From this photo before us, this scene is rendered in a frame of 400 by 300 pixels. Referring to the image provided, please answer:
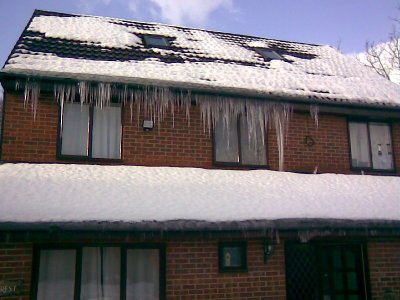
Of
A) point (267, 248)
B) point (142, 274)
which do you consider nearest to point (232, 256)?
point (267, 248)

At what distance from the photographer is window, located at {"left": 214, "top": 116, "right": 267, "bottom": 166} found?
779 centimetres

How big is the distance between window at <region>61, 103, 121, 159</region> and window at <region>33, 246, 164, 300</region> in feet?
5.87

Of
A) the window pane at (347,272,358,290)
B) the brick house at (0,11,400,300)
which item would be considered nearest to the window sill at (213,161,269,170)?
the brick house at (0,11,400,300)

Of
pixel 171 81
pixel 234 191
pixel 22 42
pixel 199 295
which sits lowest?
pixel 199 295

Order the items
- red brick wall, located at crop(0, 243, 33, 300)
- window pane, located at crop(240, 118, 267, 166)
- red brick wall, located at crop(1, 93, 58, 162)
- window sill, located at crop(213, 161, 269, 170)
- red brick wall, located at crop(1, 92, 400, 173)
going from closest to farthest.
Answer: red brick wall, located at crop(0, 243, 33, 300) → red brick wall, located at crop(1, 93, 58, 162) → red brick wall, located at crop(1, 92, 400, 173) → window sill, located at crop(213, 161, 269, 170) → window pane, located at crop(240, 118, 267, 166)

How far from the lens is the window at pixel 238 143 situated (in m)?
7.79

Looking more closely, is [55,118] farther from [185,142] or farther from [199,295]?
[199,295]

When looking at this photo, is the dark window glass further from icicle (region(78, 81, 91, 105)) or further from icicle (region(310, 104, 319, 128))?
icicle (region(78, 81, 91, 105))

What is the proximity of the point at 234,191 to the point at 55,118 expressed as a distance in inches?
138

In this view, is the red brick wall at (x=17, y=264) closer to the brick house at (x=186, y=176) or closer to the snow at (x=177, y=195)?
the brick house at (x=186, y=176)

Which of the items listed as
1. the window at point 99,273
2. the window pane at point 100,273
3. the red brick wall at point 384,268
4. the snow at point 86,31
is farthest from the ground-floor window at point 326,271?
the snow at point 86,31

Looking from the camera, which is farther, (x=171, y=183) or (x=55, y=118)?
(x=55, y=118)

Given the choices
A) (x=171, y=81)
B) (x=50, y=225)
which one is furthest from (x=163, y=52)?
(x=50, y=225)

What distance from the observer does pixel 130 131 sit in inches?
286
